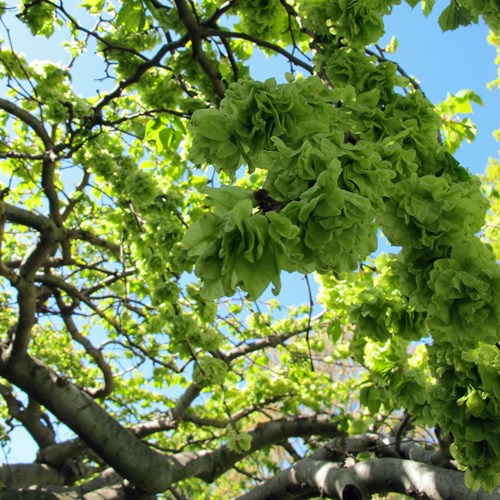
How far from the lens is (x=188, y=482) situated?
10562 mm

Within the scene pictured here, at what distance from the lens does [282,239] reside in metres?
1.31

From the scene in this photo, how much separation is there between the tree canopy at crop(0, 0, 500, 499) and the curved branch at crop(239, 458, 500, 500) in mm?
16

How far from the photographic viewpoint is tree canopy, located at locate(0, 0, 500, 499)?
55.1 inches

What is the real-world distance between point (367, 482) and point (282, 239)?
2947 millimetres

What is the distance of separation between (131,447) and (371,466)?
7.07 ft

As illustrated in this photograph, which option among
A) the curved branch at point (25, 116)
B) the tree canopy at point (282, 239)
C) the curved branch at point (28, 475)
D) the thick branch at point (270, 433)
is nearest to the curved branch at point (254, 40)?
the tree canopy at point (282, 239)

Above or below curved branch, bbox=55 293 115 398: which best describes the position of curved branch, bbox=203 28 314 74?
above

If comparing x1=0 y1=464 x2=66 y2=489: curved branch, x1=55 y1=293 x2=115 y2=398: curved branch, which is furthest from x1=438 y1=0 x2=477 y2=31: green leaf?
x1=0 y1=464 x2=66 y2=489: curved branch

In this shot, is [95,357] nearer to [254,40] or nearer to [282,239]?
[254,40]

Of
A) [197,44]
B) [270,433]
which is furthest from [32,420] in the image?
[197,44]

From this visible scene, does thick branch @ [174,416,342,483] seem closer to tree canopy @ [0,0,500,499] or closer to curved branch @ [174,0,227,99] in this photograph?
tree canopy @ [0,0,500,499]

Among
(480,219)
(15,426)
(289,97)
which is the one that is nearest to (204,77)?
(289,97)

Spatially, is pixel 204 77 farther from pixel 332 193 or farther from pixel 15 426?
pixel 15 426

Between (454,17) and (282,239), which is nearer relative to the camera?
(282,239)
